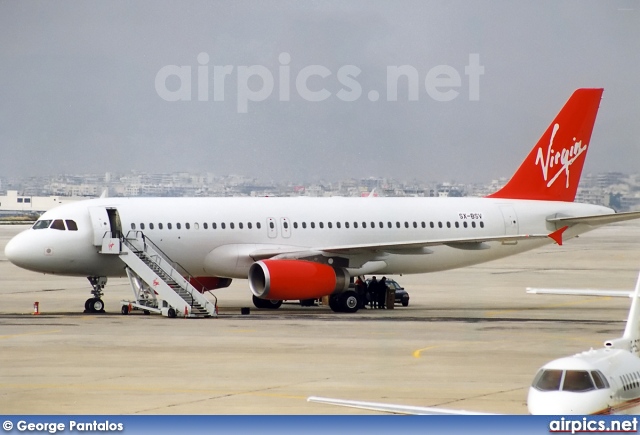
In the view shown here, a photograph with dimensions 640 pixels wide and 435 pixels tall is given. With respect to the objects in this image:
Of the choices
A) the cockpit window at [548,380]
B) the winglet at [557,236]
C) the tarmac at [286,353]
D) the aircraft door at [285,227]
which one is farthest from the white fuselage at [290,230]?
the cockpit window at [548,380]

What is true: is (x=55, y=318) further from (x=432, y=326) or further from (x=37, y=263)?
(x=432, y=326)

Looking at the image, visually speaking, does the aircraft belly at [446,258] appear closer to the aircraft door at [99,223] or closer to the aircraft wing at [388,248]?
the aircraft wing at [388,248]

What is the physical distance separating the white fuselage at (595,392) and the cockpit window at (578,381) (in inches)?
0.6

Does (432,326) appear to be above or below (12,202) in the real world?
below

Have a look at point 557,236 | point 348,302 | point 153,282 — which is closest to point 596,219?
point 557,236

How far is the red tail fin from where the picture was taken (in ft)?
172

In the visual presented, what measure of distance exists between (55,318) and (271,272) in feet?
25.7

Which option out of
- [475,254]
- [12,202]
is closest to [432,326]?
[475,254]

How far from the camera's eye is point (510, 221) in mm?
50344

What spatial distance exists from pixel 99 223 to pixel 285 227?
7.41 meters

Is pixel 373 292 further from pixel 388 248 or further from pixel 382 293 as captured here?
pixel 388 248

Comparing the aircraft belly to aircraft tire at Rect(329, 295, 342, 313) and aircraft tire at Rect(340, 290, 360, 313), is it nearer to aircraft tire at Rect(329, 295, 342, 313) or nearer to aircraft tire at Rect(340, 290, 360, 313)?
aircraft tire at Rect(340, 290, 360, 313)

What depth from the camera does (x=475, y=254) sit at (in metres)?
49.9

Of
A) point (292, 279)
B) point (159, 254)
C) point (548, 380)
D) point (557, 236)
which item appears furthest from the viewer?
point (557, 236)
